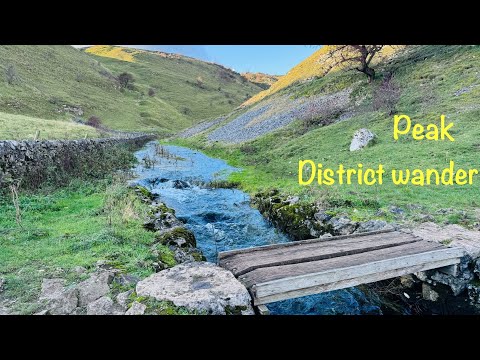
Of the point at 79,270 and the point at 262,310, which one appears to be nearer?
the point at 262,310

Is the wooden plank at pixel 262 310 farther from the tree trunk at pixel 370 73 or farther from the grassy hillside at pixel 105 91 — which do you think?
the tree trunk at pixel 370 73

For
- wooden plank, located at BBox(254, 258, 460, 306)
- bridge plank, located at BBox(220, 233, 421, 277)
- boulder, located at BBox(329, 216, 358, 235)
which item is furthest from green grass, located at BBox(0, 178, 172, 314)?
boulder, located at BBox(329, 216, 358, 235)

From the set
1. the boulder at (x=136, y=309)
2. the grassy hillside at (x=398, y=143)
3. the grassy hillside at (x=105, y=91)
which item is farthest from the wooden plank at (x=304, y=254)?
the grassy hillside at (x=105, y=91)

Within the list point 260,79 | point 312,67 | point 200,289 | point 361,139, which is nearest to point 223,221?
point 200,289

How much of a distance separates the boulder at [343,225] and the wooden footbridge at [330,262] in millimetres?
1018

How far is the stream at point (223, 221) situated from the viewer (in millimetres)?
6047

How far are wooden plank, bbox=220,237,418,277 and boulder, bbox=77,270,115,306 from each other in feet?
6.27

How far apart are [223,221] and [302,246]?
430 centimetres

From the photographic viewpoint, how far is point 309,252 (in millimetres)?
6145

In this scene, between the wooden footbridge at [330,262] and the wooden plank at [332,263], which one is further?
the wooden plank at [332,263]

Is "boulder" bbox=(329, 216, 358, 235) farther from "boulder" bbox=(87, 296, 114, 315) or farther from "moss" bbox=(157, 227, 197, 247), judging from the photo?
"boulder" bbox=(87, 296, 114, 315)

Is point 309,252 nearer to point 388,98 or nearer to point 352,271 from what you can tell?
point 352,271
